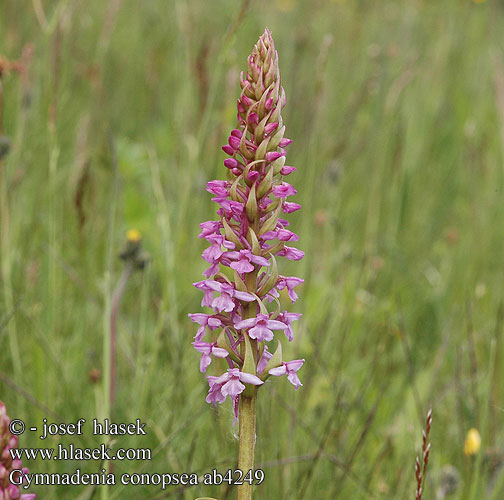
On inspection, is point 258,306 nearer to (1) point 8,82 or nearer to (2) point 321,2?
(1) point 8,82

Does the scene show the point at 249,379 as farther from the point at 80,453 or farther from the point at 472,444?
the point at 472,444

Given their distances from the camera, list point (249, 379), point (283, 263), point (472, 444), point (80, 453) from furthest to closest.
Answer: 1. point (283, 263)
2. point (472, 444)
3. point (80, 453)
4. point (249, 379)

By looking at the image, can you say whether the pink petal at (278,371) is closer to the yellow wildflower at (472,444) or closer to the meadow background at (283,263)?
the meadow background at (283,263)

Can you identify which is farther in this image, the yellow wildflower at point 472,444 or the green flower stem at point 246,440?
the yellow wildflower at point 472,444

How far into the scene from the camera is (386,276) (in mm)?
3471

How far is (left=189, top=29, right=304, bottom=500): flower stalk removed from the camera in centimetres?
94

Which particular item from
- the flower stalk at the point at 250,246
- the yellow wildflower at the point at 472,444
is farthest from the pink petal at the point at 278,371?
the yellow wildflower at the point at 472,444

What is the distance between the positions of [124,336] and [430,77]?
371cm

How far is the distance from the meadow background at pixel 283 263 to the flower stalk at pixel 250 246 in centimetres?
28

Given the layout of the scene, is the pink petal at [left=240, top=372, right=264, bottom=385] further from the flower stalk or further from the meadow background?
the meadow background

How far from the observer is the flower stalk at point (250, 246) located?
941 mm

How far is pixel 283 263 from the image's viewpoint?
10.6 ft

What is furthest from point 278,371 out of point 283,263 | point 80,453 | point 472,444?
point 283,263

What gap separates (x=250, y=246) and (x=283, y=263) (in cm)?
226
